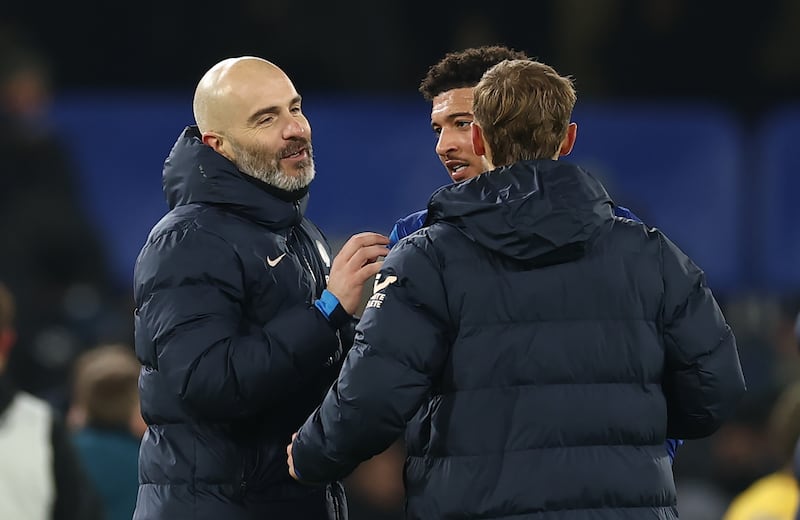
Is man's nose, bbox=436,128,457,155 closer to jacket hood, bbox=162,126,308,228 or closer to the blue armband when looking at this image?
jacket hood, bbox=162,126,308,228

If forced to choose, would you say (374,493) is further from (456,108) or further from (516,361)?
(516,361)

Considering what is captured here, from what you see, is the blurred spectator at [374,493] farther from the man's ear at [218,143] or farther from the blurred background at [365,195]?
the man's ear at [218,143]

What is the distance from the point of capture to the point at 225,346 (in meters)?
3.08

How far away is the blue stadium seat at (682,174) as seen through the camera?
780 cm

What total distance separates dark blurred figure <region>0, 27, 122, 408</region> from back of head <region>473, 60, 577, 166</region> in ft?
15.9

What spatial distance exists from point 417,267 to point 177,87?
20.7 feet

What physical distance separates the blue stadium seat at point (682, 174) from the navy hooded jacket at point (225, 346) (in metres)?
4.59

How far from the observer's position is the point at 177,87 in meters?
8.95

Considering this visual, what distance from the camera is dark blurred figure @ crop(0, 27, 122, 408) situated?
24.6 feet

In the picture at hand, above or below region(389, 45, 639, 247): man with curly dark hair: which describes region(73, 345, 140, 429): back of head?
below

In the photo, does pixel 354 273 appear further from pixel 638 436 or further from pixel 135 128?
pixel 135 128

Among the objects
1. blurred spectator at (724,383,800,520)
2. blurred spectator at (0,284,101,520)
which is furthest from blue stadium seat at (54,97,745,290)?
blurred spectator at (0,284,101,520)

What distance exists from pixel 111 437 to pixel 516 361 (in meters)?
2.35

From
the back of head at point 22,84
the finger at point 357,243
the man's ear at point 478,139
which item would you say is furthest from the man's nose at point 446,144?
the back of head at point 22,84
